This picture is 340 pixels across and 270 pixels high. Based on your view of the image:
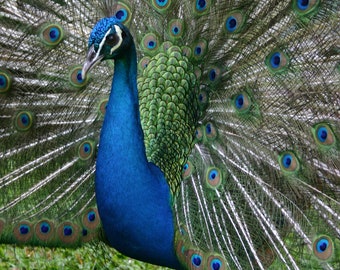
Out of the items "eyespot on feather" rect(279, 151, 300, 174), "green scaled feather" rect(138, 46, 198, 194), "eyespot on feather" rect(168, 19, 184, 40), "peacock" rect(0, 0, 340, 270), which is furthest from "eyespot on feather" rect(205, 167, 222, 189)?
"eyespot on feather" rect(168, 19, 184, 40)

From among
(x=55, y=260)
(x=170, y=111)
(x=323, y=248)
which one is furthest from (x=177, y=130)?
(x=55, y=260)

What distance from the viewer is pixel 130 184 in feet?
8.73

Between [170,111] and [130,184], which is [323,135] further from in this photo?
[130,184]

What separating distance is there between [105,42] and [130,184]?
57 cm

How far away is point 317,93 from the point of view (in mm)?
2607

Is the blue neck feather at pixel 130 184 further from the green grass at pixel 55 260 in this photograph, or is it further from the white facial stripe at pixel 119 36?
the green grass at pixel 55 260

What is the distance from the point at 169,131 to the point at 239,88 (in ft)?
1.10

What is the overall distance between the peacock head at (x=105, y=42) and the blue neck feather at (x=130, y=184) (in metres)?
0.08

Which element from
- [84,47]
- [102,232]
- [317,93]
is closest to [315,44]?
[317,93]

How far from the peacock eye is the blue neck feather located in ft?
0.40

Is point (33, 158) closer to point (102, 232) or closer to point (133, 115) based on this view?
point (102, 232)

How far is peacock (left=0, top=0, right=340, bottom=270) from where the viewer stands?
103 inches

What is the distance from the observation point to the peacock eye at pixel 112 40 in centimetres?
240

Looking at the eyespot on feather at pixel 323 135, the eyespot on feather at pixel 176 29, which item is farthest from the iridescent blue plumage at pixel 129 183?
the eyespot on feather at pixel 323 135
